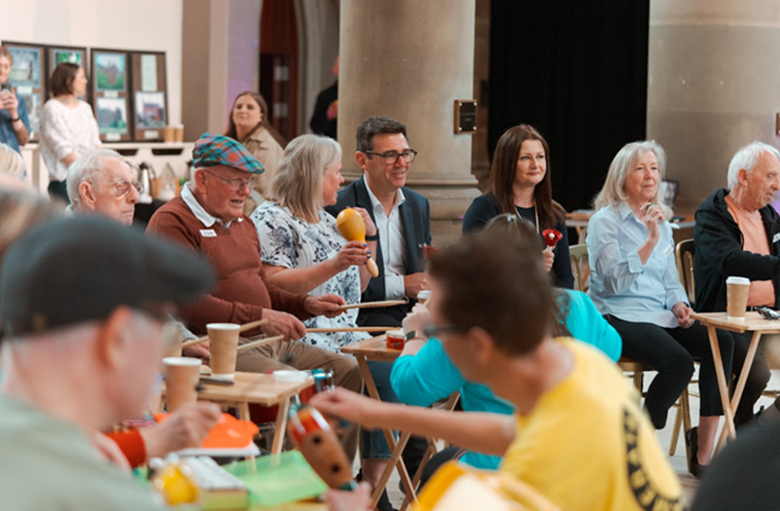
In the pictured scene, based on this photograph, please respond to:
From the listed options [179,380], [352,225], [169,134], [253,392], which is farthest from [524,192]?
[169,134]

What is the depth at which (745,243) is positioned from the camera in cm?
538

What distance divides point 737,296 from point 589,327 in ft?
5.97

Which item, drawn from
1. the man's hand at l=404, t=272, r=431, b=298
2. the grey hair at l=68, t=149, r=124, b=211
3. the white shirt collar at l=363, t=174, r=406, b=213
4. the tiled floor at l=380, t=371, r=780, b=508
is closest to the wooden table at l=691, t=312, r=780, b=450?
the tiled floor at l=380, t=371, r=780, b=508

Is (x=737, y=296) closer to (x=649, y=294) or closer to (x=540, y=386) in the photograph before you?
(x=649, y=294)

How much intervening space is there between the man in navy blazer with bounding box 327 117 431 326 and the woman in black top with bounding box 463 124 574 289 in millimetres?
275

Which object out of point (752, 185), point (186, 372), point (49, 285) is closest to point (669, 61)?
point (752, 185)

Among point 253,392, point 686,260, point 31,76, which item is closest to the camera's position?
point 253,392

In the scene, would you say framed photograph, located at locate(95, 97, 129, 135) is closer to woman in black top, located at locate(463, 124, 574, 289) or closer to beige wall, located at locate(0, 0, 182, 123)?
beige wall, located at locate(0, 0, 182, 123)

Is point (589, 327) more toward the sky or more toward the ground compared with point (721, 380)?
more toward the sky

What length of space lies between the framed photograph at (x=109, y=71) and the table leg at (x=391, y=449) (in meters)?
6.94

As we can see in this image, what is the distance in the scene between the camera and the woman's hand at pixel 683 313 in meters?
5.12

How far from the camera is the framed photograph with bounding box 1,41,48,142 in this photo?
374 inches

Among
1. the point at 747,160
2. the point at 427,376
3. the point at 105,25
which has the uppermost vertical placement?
the point at 105,25

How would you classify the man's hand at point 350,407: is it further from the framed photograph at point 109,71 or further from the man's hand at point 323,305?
the framed photograph at point 109,71
